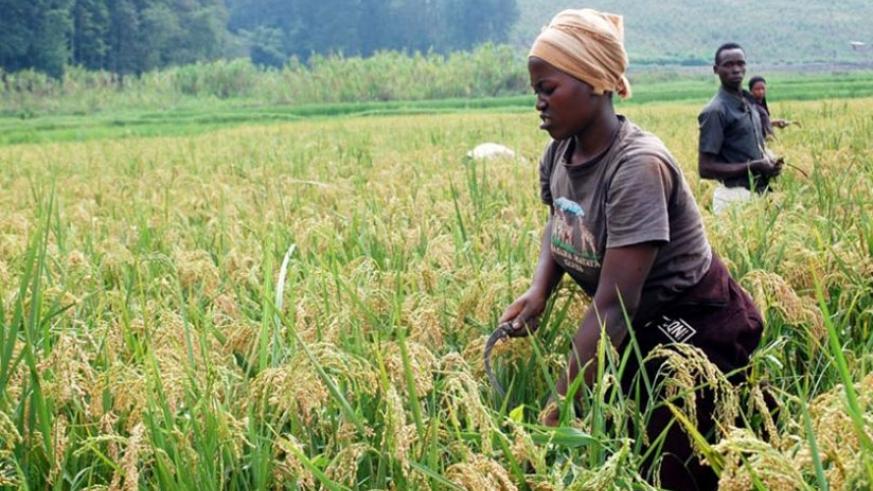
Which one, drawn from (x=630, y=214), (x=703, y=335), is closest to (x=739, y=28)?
(x=703, y=335)

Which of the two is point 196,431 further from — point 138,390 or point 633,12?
point 633,12

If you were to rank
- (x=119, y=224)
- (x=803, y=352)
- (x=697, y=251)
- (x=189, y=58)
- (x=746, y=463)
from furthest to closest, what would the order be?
(x=189, y=58), (x=119, y=224), (x=803, y=352), (x=697, y=251), (x=746, y=463)

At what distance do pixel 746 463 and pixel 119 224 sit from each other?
13.0 ft

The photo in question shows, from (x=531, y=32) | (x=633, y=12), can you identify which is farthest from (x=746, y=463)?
(x=633, y=12)

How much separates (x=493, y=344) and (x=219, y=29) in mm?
60059

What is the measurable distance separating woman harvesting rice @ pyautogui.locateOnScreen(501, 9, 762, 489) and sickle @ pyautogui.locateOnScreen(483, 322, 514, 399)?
30 millimetres

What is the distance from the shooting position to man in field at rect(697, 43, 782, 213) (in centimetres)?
486

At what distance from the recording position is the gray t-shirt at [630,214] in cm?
204

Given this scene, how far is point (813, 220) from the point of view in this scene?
3.29m

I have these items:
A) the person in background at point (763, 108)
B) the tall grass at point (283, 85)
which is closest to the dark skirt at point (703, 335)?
the person in background at point (763, 108)

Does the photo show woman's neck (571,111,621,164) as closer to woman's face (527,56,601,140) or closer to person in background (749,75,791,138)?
woman's face (527,56,601,140)

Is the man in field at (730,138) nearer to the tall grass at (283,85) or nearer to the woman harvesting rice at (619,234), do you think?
the woman harvesting rice at (619,234)

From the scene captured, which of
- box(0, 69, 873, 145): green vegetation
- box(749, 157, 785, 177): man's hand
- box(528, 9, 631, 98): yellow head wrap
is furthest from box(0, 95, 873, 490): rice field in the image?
box(0, 69, 873, 145): green vegetation

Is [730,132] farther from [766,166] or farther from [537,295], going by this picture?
[537,295]
